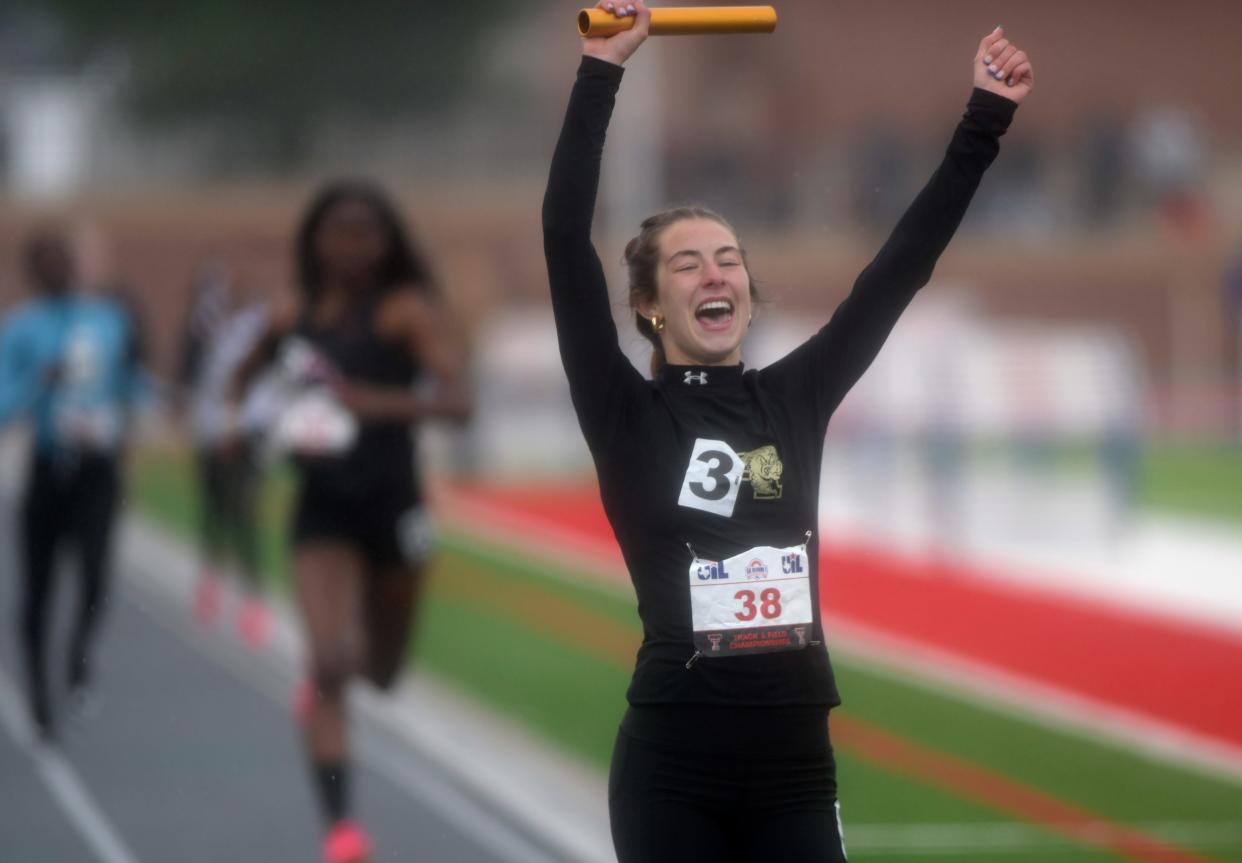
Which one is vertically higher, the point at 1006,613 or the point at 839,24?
the point at 839,24

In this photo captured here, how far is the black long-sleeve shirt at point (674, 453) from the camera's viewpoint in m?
4.02

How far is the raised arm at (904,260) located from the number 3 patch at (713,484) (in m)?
0.29

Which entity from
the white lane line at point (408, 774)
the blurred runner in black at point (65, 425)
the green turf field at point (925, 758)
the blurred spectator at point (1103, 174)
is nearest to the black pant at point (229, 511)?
the white lane line at point (408, 774)

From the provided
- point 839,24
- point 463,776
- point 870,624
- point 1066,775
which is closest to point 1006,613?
point 870,624

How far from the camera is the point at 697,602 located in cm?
400

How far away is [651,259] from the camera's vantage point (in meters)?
4.24

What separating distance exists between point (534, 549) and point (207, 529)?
15.9ft

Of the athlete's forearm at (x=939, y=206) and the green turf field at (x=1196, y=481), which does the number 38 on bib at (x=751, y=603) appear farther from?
the green turf field at (x=1196, y=481)

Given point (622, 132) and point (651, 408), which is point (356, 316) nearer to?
point (651, 408)

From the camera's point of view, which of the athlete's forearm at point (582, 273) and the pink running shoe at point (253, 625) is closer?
the athlete's forearm at point (582, 273)

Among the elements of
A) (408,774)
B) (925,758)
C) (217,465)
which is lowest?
(925,758)

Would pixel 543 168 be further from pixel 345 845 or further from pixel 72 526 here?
pixel 345 845

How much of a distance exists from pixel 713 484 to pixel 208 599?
10.5 metres

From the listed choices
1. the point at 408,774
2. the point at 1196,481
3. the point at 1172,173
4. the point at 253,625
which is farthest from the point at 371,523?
the point at 1172,173
